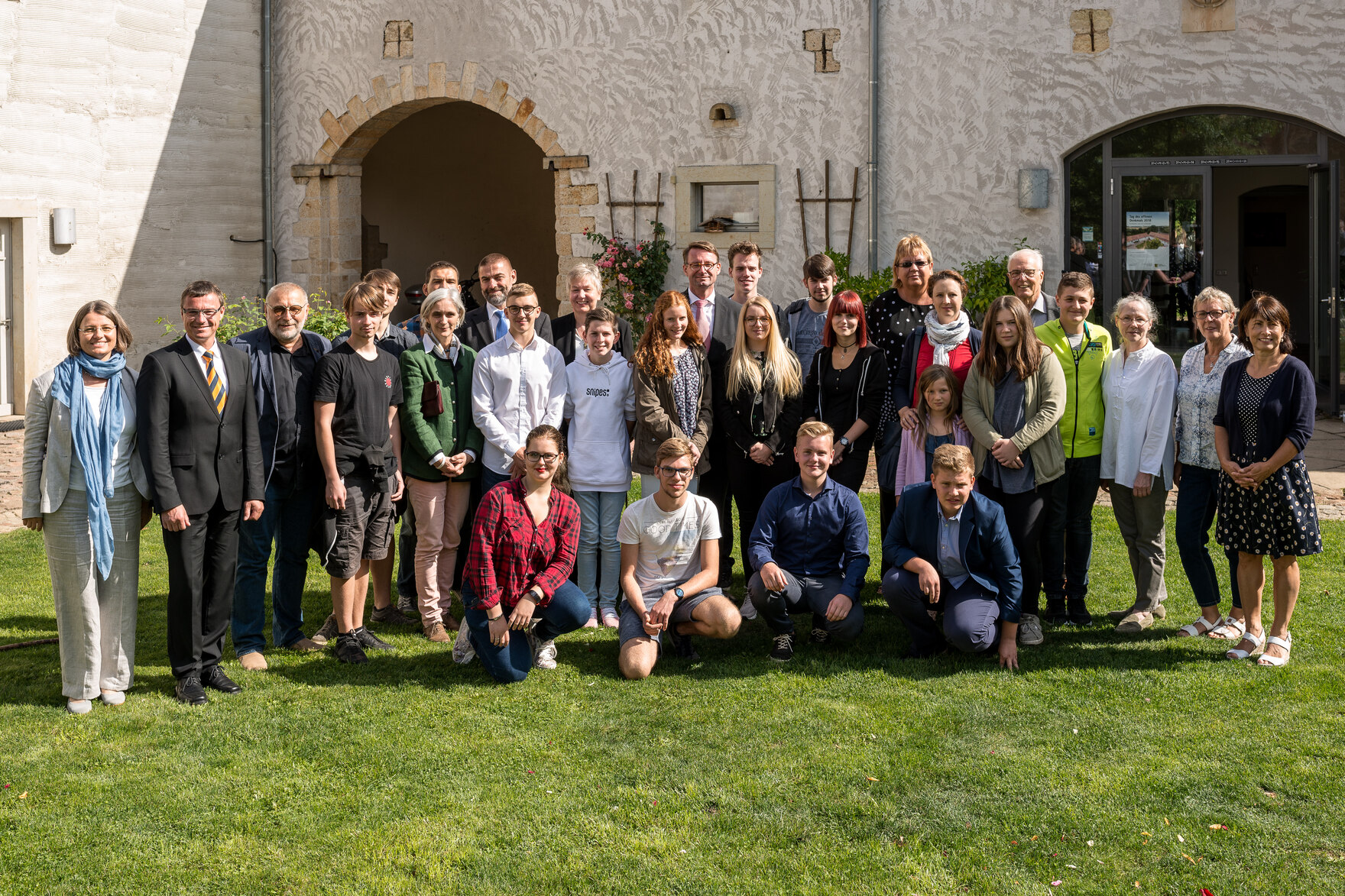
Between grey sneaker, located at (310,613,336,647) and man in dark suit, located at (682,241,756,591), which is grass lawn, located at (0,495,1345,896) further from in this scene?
man in dark suit, located at (682,241,756,591)

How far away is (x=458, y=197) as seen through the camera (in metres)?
16.4

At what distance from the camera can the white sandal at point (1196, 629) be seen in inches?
207

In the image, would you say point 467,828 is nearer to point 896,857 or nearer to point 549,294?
point 896,857

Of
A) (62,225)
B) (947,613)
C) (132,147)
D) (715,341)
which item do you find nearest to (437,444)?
(715,341)

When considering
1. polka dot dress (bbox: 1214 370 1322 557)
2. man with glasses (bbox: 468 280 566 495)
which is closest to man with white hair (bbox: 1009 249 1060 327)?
polka dot dress (bbox: 1214 370 1322 557)

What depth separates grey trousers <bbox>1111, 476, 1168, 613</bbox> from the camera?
17.4ft

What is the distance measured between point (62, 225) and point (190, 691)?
26.3ft

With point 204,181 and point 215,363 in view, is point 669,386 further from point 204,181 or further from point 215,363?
point 204,181

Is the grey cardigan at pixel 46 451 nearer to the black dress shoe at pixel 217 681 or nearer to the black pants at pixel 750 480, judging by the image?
the black dress shoe at pixel 217 681

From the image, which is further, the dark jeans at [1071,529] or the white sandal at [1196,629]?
the dark jeans at [1071,529]

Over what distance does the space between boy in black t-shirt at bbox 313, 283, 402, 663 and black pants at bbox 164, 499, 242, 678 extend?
0.45 metres

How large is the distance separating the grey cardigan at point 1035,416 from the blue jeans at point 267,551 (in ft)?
8.67

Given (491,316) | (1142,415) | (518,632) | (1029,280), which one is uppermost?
(1029,280)

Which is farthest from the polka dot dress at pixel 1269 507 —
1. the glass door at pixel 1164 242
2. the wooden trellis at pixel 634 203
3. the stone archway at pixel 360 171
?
the stone archway at pixel 360 171
